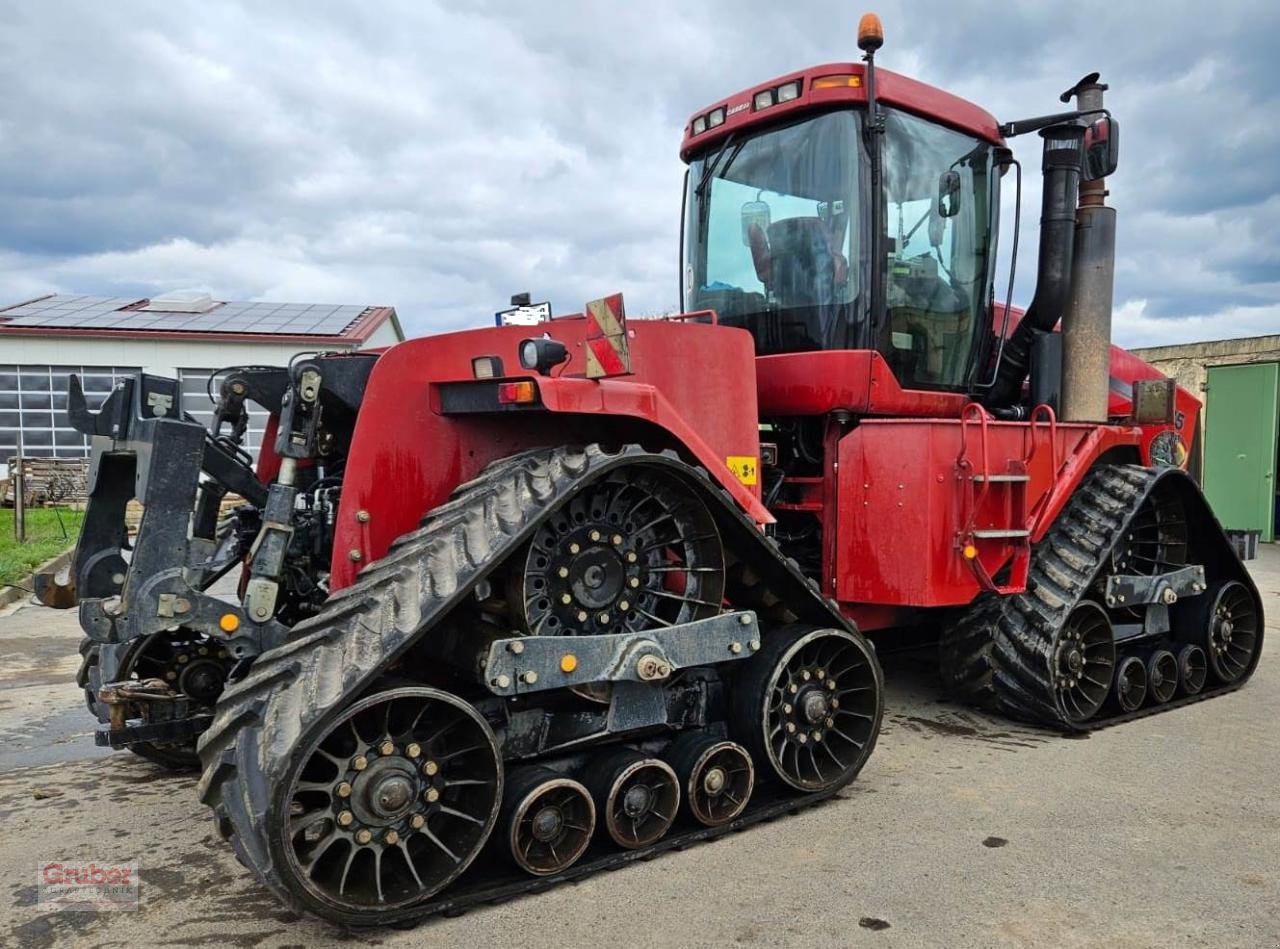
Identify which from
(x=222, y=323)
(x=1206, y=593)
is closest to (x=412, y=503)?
(x=1206, y=593)

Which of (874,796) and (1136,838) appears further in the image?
(874,796)

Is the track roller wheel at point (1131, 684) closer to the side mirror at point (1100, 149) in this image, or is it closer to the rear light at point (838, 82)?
the side mirror at point (1100, 149)

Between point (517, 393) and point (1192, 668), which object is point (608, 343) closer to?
point (517, 393)

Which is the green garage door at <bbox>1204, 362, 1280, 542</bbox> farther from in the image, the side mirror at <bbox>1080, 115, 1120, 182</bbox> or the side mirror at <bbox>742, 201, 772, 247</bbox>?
the side mirror at <bbox>742, 201, 772, 247</bbox>

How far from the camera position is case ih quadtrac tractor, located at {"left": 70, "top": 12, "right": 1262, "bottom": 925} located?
3.24 metres

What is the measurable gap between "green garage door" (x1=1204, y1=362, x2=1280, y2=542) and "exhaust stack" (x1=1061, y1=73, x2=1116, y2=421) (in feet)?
38.5

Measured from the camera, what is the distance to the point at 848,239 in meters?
5.13

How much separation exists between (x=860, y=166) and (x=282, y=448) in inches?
122

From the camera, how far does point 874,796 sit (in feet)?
14.6

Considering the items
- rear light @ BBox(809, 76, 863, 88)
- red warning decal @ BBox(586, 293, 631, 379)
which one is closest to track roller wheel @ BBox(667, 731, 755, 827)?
red warning decal @ BBox(586, 293, 631, 379)

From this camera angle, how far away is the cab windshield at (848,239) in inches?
203

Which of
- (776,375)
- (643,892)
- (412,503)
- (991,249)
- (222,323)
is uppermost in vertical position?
(222,323)

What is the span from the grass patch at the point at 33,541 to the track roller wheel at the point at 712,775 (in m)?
6.98

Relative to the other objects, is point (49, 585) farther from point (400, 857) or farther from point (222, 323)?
point (222, 323)
